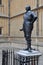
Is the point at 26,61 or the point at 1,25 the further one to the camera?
the point at 1,25

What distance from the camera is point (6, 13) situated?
691 inches

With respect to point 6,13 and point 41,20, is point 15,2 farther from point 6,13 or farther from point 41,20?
point 41,20

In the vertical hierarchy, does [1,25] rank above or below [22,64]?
above

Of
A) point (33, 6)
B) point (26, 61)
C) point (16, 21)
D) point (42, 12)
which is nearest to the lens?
point (26, 61)

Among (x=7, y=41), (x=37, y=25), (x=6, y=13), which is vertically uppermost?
(x=6, y=13)

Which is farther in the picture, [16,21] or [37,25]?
[16,21]

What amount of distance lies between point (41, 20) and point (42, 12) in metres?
0.47

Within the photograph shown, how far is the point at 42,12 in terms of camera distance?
40.1ft

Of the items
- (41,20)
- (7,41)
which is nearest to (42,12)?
(41,20)

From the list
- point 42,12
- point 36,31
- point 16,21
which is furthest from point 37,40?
point 16,21

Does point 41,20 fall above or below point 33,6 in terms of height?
below

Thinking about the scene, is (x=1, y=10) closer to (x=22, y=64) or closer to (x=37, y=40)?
(x=37, y=40)

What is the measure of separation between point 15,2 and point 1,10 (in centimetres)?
144

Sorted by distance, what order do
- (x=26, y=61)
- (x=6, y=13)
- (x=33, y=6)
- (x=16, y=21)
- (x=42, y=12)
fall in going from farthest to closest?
(x=6, y=13)
(x=16, y=21)
(x=33, y=6)
(x=42, y=12)
(x=26, y=61)
